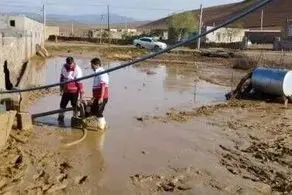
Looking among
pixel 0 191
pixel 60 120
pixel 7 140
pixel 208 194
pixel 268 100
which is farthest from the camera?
pixel 268 100

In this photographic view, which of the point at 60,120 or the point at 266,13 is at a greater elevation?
the point at 266,13

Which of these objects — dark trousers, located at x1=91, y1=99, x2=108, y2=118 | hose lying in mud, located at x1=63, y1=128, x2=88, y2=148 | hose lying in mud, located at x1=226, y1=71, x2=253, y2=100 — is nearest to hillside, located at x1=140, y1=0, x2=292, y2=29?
hose lying in mud, located at x1=226, y1=71, x2=253, y2=100

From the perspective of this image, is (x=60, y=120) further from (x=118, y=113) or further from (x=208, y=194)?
(x=208, y=194)

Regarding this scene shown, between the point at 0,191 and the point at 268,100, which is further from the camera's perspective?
the point at 268,100

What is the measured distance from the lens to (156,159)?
9.12 meters

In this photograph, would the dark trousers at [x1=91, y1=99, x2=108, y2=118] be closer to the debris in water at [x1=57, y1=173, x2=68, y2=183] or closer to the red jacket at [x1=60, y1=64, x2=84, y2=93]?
the red jacket at [x1=60, y1=64, x2=84, y2=93]

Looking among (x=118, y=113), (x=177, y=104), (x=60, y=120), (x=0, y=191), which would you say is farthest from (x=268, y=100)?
(x=0, y=191)

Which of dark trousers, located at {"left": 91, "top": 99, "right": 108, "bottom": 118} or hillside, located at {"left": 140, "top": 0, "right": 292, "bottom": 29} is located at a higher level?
hillside, located at {"left": 140, "top": 0, "right": 292, "bottom": 29}

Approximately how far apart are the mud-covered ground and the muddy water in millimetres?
19

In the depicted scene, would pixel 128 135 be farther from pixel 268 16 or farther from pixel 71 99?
pixel 268 16

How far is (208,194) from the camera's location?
24.5 ft

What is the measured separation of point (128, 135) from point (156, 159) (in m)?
1.97

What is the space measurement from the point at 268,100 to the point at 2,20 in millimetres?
18922

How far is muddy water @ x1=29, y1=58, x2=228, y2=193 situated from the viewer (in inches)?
330
